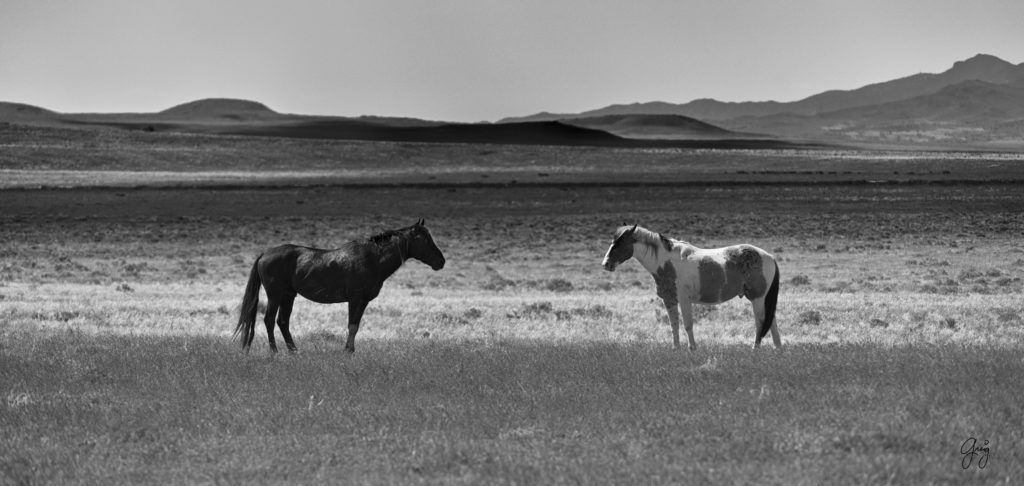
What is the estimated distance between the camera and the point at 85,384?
1260 centimetres

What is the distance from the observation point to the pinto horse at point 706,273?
52.1 feet

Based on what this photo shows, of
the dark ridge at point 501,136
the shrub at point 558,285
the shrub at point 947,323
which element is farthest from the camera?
the dark ridge at point 501,136

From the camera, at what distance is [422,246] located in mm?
15852

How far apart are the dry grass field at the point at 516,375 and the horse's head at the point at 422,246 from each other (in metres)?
1.23

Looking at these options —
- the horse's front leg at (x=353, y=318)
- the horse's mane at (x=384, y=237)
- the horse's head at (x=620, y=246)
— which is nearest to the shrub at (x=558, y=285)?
the horse's head at (x=620, y=246)

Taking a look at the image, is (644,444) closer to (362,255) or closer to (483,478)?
(483,478)

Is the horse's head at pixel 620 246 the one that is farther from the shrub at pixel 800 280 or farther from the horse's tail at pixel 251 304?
the shrub at pixel 800 280

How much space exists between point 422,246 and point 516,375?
380cm

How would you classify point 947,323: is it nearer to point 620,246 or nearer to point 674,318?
point 674,318

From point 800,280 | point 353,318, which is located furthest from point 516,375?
point 800,280

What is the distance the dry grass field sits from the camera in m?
8.74

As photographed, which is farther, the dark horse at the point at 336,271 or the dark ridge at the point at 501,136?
the dark ridge at the point at 501,136

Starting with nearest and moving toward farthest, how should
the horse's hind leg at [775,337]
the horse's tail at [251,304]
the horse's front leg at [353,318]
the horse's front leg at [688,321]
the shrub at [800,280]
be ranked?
1. the horse's front leg at [353,318]
2. the horse's front leg at [688,321]
3. the horse's hind leg at [775,337]
4. the horse's tail at [251,304]
5. the shrub at [800,280]

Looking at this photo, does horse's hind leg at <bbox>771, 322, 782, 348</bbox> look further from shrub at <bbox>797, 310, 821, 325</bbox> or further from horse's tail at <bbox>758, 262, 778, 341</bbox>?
shrub at <bbox>797, 310, 821, 325</bbox>
